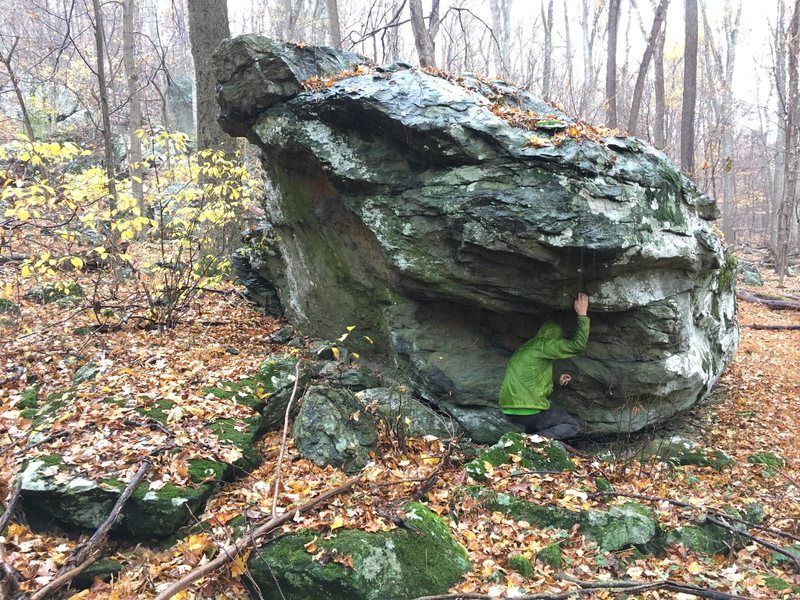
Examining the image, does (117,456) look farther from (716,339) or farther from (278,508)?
(716,339)

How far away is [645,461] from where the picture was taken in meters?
6.04

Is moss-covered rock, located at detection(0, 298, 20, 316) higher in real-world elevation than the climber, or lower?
higher

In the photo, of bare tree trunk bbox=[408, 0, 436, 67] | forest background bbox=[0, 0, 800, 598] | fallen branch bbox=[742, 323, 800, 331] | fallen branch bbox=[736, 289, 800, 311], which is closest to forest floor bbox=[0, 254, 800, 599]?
forest background bbox=[0, 0, 800, 598]

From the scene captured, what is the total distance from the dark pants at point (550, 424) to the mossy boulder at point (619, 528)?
6.01 feet

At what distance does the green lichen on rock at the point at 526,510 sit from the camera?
14.7 feet

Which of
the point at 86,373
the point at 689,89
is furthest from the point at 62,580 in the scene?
the point at 689,89

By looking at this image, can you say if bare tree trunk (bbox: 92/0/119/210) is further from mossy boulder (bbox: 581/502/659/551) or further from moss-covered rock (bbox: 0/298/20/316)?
mossy boulder (bbox: 581/502/659/551)

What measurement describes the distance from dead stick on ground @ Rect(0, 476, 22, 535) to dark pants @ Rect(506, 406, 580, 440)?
5.09 m

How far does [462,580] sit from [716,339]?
612 centimetres

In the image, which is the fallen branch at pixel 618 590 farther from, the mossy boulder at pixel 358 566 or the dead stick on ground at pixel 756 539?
the dead stick on ground at pixel 756 539

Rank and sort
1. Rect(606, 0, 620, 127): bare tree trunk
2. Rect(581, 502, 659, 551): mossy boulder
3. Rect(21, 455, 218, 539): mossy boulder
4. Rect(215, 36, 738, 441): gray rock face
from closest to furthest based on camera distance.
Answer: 1. Rect(21, 455, 218, 539): mossy boulder
2. Rect(581, 502, 659, 551): mossy boulder
3. Rect(215, 36, 738, 441): gray rock face
4. Rect(606, 0, 620, 127): bare tree trunk

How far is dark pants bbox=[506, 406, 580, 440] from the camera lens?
6.36 metres

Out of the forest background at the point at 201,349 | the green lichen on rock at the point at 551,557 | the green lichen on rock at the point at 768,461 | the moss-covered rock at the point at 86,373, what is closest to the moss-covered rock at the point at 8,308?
the forest background at the point at 201,349

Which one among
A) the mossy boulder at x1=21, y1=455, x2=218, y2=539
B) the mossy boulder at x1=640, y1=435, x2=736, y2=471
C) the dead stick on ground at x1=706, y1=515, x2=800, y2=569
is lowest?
the mossy boulder at x1=640, y1=435, x2=736, y2=471
